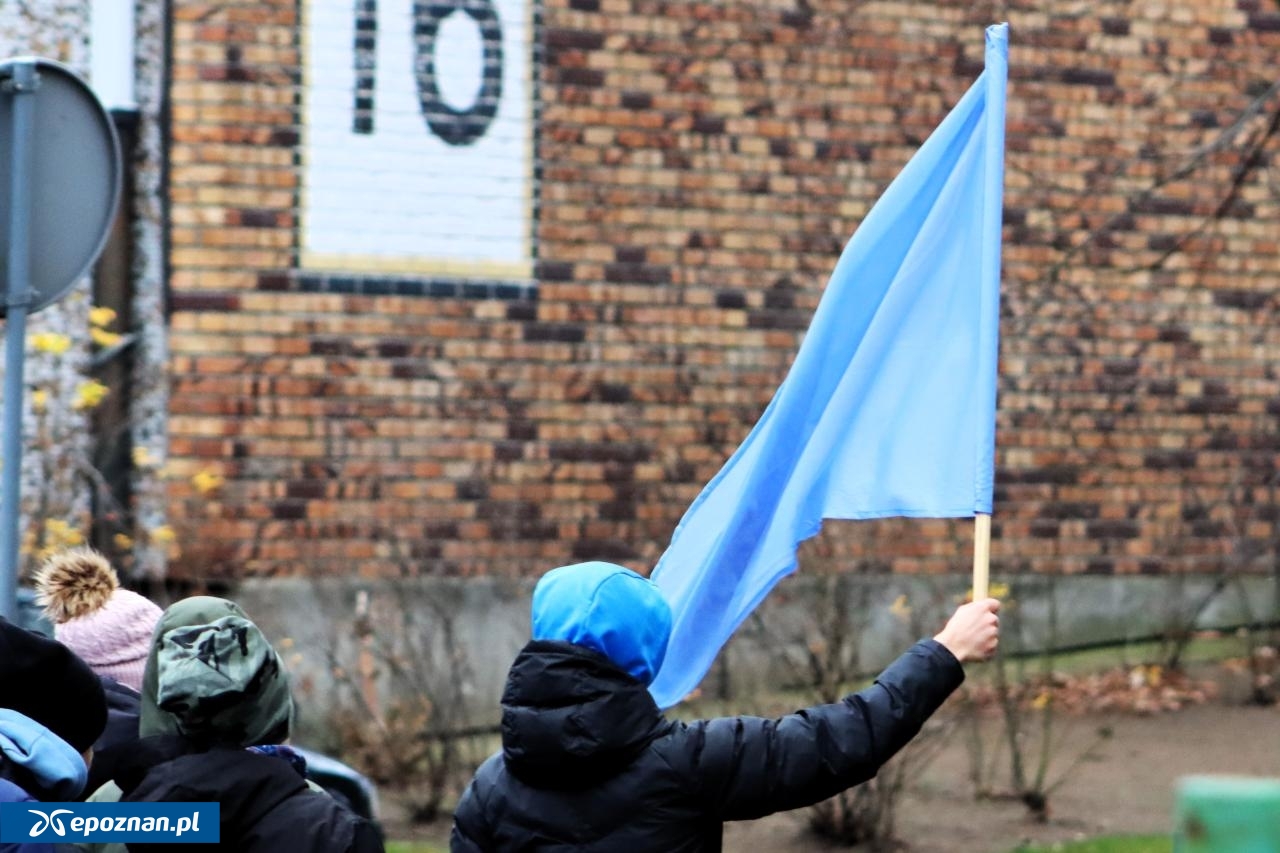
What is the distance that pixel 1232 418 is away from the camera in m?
10.7

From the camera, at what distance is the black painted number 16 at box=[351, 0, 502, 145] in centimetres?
899

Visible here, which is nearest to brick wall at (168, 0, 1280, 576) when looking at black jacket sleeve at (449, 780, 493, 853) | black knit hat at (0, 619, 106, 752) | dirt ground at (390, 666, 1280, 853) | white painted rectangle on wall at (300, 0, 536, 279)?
white painted rectangle on wall at (300, 0, 536, 279)

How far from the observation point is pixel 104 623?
12.4ft

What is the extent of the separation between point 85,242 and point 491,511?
433 centimetres

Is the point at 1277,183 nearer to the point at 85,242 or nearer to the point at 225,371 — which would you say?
the point at 225,371

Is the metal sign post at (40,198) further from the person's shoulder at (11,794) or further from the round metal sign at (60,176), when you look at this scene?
the person's shoulder at (11,794)

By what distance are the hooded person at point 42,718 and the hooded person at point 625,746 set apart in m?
0.69

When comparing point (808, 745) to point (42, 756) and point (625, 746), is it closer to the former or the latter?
point (625, 746)

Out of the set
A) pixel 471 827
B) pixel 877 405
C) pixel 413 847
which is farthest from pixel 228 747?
pixel 413 847

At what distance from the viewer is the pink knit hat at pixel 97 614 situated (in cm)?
373

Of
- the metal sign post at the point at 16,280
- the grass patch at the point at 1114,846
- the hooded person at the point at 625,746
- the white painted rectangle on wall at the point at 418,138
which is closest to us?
the hooded person at the point at 625,746

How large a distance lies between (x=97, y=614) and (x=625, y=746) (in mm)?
1409

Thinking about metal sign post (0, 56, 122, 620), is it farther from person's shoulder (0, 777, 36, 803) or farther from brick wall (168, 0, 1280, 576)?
brick wall (168, 0, 1280, 576)

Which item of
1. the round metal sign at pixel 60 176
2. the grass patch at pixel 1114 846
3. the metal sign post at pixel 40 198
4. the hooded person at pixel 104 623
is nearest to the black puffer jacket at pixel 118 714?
the hooded person at pixel 104 623
